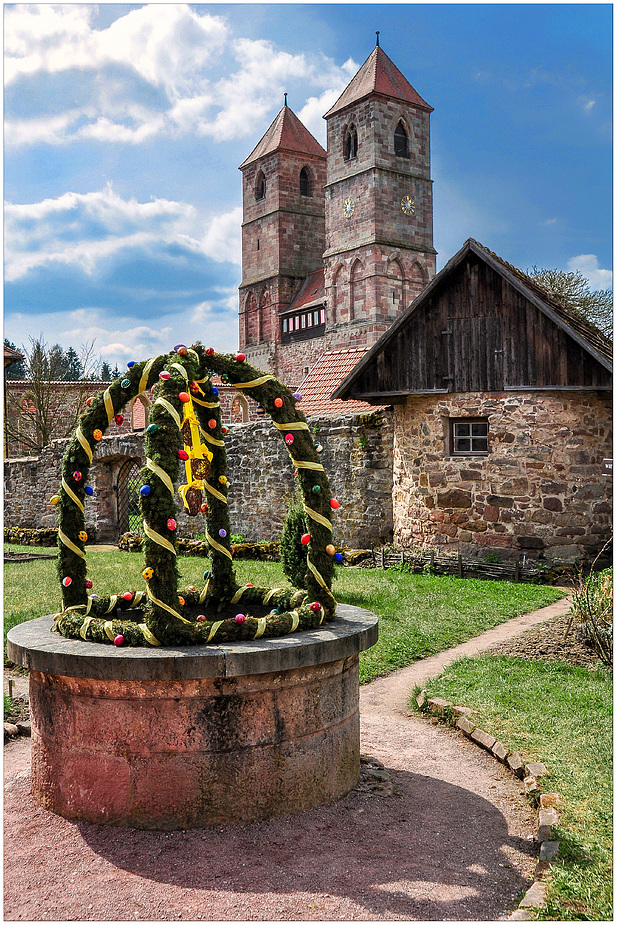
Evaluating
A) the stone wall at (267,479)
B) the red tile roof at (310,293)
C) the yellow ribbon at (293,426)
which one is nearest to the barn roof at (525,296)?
the stone wall at (267,479)

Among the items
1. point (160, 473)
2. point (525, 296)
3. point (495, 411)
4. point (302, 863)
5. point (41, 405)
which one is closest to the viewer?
point (302, 863)

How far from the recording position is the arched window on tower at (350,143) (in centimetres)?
4484

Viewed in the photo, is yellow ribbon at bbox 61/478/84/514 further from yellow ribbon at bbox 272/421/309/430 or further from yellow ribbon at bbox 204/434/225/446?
yellow ribbon at bbox 272/421/309/430

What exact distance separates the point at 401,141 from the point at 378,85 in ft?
10.9

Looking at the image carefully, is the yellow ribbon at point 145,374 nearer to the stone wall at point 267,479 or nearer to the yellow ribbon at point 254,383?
the yellow ribbon at point 254,383

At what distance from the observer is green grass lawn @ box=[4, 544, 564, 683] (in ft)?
28.3

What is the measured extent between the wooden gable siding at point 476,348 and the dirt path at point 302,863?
877 cm

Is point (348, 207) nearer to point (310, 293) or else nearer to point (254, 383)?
point (310, 293)

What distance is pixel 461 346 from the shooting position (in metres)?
13.5

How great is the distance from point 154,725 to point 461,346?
10567 millimetres

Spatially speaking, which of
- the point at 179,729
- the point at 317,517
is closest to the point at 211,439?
the point at 317,517

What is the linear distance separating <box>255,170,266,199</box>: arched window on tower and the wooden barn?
143ft

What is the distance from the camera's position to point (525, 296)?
12.6 m

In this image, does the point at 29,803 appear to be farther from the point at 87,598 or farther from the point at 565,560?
the point at 565,560
